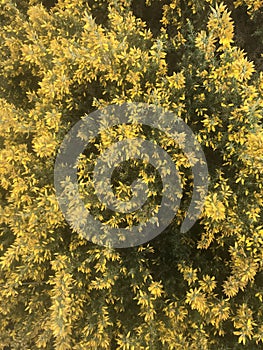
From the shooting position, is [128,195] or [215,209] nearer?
[215,209]

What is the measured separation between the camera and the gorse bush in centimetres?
287

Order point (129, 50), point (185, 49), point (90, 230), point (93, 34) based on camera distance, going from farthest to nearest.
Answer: point (185, 49) < point (129, 50) < point (90, 230) < point (93, 34)

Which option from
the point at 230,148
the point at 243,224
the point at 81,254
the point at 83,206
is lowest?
the point at 81,254

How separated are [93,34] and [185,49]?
1.17m

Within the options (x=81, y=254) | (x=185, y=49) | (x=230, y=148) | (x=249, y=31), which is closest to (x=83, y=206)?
(x=81, y=254)

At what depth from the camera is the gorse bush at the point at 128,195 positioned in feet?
9.40

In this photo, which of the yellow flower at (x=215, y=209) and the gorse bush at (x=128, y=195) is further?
the gorse bush at (x=128, y=195)

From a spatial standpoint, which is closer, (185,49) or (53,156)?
(53,156)

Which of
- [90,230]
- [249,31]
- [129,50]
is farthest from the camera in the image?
[249,31]

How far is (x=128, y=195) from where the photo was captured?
2.94 meters

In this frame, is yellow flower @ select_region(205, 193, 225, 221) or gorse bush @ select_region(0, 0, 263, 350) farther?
gorse bush @ select_region(0, 0, 263, 350)

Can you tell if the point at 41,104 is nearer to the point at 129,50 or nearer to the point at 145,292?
the point at 129,50

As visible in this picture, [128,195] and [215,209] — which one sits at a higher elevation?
[215,209]

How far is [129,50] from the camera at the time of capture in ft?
10.4
